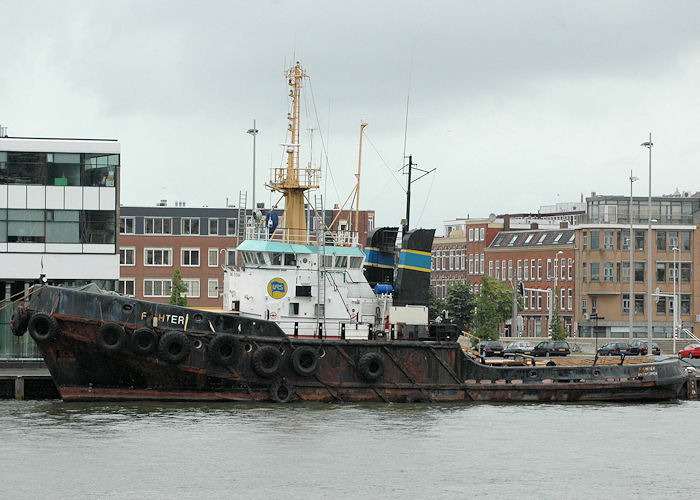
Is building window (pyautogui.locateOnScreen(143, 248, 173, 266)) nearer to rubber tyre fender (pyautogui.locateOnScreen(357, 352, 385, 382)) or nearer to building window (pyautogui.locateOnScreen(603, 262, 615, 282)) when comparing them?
building window (pyautogui.locateOnScreen(603, 262, 615, 282))

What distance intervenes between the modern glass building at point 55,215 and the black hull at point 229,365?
12319mm

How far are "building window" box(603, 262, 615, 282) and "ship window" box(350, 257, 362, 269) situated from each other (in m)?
55.6

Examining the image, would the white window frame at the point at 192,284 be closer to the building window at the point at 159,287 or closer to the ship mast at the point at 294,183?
the building window at the point at 159,287

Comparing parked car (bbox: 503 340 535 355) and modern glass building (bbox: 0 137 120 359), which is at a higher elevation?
modern glass building (bbox: 0 137 120 359)

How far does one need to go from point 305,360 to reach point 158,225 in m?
50.4

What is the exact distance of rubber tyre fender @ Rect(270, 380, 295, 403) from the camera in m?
36.8

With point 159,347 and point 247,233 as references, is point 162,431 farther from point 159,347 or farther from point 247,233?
point 247,233

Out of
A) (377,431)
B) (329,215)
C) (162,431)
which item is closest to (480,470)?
(377,431)

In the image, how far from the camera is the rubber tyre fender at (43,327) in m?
35.4

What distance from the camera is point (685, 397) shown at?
43.4m

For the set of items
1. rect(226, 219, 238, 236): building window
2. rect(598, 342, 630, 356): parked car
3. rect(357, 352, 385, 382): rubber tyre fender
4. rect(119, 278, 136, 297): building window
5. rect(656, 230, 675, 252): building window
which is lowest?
rect(598, 342, 630, 356): parked car

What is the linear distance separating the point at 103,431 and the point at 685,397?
67.0ft

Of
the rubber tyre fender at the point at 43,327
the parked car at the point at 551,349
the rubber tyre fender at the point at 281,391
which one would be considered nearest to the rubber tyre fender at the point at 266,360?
the rubber tyre fender at the point at 281,391

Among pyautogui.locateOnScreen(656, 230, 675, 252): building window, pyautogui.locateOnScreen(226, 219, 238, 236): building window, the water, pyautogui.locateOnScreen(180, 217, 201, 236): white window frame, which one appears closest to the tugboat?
the water
